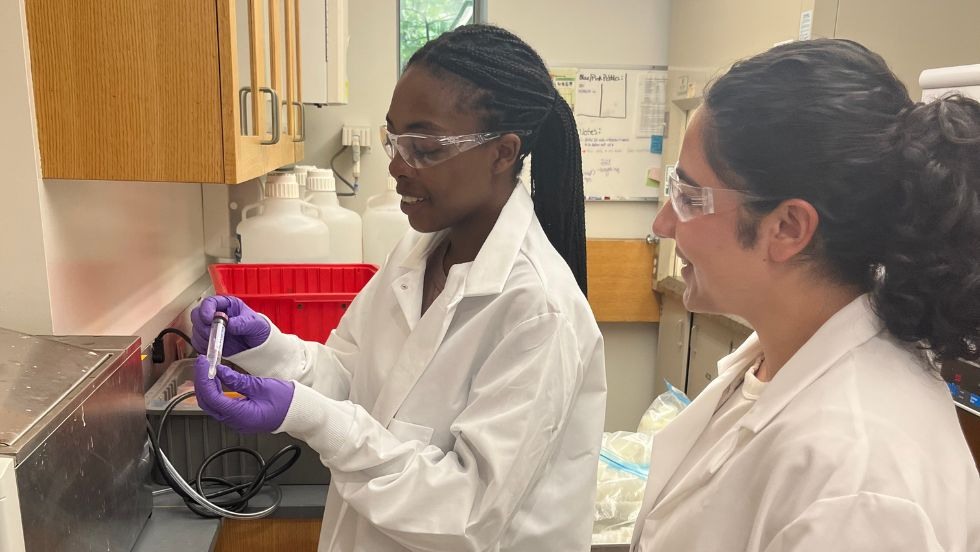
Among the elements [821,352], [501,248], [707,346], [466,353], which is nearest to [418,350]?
[466,353]

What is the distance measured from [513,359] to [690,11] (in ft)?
7.65

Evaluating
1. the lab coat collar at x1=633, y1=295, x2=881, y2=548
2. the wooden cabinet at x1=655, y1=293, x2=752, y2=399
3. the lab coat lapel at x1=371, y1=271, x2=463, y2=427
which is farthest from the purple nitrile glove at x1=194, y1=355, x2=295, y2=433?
the wooden cabinet at x1=655, y1=293, x2=752, y2=399

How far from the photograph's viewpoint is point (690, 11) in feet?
9.20

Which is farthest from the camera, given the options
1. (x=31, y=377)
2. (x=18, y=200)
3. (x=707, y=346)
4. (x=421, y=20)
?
(x=421, y=20)

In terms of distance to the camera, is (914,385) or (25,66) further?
(25,66)

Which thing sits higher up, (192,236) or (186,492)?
(192,236)

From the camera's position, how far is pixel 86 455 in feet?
3.05

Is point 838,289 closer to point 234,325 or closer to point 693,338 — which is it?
point 234,325

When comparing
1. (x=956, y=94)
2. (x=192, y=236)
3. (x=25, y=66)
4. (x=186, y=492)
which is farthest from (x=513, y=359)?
(x=192, y=236)

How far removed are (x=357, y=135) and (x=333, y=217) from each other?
2.16 ft

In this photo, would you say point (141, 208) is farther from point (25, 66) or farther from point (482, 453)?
point (482, 453)

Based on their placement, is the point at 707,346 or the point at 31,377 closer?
the point at 31,377

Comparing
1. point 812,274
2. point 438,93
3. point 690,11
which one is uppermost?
point 690,11

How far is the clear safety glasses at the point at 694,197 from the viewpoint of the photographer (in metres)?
0.75
